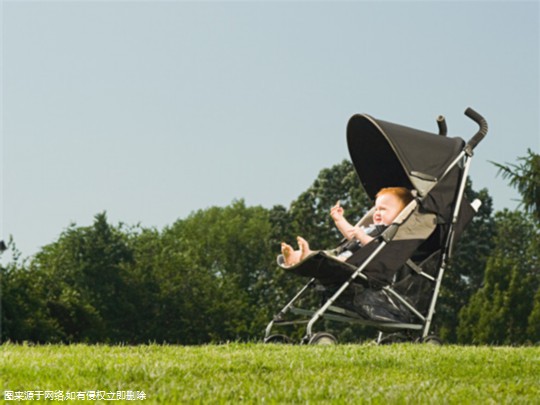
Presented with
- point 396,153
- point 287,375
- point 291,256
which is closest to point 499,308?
point 396,153

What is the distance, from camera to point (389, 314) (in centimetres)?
931

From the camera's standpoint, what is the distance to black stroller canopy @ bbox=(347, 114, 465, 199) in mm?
9336

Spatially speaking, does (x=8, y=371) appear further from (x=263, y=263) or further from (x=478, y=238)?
(x=263, y=263)

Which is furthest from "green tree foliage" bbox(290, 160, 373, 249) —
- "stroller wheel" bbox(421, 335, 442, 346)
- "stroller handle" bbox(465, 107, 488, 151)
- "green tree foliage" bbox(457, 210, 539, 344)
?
"stroller wheel" bbox(421, 335, 442, 346)

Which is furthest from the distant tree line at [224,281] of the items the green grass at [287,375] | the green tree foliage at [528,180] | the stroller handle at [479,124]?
→ the green grass at [287,375]

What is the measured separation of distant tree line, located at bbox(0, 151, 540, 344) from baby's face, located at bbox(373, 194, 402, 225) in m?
16.0

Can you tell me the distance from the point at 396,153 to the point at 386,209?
70 cm

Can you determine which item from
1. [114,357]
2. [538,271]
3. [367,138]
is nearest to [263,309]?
[538,271]

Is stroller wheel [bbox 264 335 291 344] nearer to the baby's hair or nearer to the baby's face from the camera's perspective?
the baby's face

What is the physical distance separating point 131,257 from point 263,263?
8164 mm

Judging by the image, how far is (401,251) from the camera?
9094mm

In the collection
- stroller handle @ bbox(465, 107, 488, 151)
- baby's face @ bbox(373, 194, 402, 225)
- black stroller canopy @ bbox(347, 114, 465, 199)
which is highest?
stroller handle @ bbox(465, 107, 488, 151)

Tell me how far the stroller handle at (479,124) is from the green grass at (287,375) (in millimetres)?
3434

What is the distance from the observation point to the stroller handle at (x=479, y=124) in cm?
1006
